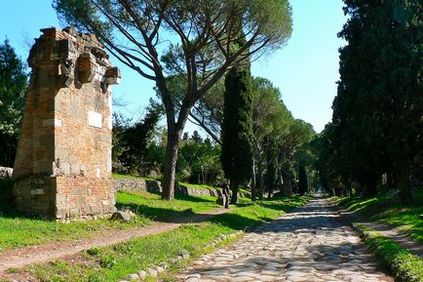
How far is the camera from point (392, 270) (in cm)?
885

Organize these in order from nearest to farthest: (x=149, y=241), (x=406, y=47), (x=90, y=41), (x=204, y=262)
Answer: (x=204, y=262), (x=149, y=241), (x=90, y=41), (x=406, y=47)

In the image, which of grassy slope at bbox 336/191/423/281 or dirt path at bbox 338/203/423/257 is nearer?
grassy slope at bbox 336/191/423/281

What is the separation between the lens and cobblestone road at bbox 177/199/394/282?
27.9 feet

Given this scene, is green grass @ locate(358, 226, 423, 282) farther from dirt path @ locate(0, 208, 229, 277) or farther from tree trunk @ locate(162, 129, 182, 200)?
tree trunk @ locate(162, 129, 182, 200)

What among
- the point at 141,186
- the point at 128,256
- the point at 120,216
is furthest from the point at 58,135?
the point at 141,186

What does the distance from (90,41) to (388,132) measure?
14.5 metres

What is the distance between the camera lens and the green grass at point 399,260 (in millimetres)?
7812

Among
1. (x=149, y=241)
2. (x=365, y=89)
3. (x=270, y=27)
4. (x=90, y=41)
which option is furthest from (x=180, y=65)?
(x=149, y=241)

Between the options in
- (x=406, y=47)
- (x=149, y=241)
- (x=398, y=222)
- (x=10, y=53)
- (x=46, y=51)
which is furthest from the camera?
(x=10, y=53)

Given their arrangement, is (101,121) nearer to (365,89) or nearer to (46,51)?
(46,51)

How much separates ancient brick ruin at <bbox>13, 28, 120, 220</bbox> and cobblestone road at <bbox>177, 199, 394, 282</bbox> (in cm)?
408

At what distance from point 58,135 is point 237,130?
21.2 metres

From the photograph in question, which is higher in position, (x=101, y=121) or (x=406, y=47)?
(x=406, y=47)

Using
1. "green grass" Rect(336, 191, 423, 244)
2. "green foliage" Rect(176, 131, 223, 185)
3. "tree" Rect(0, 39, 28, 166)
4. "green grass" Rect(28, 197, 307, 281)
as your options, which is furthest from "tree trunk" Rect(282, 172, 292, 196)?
"green grass" Rect(28, 197, 307, 281)
